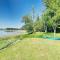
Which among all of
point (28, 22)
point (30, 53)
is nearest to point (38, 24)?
point (28, 22)

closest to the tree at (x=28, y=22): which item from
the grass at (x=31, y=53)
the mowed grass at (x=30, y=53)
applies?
the grass at (x=31, y=53)

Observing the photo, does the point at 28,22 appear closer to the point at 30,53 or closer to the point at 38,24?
the point at 38,24

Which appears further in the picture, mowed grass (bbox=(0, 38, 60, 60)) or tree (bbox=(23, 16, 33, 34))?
tree (bbox=(23, 16, 33, 34))

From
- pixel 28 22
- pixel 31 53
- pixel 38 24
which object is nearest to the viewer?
pixel 31 53

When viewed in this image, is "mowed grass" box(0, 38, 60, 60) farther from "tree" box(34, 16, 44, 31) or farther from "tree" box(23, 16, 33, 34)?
"tree" box(23, 16, 33, 34)

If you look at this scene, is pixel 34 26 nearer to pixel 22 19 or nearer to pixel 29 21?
pixel 29 21

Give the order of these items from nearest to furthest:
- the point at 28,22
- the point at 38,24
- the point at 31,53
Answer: the point at 31,53 < the point at 38,24 < the point at 28,22

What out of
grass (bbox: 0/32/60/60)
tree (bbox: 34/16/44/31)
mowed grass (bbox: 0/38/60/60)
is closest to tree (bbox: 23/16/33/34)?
tree (bbox: 34/16/44/31)

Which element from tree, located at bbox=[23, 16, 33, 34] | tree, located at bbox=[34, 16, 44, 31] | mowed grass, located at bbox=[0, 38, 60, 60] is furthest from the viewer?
tree, located at bbox=[23, 16, 33, 34]

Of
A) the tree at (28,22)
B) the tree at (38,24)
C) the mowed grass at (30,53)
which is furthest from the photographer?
the tree at (28,22)

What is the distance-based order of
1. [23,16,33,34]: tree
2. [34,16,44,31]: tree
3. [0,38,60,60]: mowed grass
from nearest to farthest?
[0,38,60,60]: mowed grass
[34,16,44,31]: tree
[23,16,33,34]: tree

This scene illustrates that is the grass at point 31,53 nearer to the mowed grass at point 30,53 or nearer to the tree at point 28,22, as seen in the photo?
the mowed grass at point 30,53

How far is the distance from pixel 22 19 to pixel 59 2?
35.0m

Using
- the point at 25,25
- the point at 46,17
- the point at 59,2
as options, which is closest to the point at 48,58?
the point at 59,2
